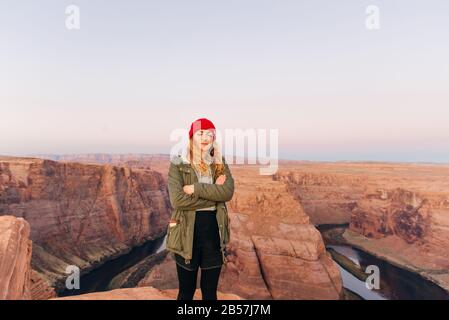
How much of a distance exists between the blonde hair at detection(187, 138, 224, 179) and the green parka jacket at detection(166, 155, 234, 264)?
136 mm

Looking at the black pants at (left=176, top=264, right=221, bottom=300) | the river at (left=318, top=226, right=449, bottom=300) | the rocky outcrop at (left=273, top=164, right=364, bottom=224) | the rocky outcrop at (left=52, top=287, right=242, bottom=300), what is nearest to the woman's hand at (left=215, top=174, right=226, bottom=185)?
the black pants at (left=176, top=264, right=221, bottom=300)

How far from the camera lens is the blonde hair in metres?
4.59

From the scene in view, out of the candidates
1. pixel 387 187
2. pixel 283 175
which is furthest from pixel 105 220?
pixel 387 187

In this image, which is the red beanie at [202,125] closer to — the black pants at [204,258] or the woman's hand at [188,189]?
the woman's hand at [188,189]

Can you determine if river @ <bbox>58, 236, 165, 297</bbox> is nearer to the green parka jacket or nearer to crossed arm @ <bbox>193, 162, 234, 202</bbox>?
the green parka jacket

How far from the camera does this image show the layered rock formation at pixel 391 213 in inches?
1912

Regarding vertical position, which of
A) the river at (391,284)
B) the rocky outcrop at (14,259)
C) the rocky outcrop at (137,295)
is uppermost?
the rocky outcrop at (14,259)

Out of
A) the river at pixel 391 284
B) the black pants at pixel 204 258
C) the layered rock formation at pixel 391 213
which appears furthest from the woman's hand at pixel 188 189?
the layered rock formation at pixel 391 213

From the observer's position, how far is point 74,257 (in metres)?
45.0

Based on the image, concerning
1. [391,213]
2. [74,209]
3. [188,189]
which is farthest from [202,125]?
[391,213]

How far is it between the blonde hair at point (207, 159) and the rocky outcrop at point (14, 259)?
416cm

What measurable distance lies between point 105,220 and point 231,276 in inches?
1304
